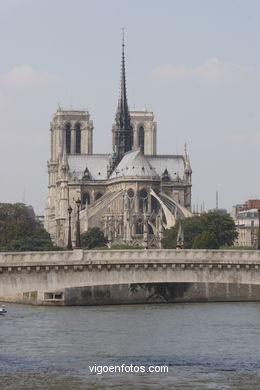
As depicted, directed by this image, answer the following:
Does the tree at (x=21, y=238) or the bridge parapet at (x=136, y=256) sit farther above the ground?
the tree at (x=21, y=238)

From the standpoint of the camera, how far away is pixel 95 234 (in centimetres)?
18450

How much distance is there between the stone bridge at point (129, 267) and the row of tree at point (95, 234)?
144 feet

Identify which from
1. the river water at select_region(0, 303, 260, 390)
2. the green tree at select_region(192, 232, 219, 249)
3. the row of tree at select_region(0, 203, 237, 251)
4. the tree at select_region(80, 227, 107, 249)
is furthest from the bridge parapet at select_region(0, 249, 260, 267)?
the tree at select_region(80, 227, 107, 249)

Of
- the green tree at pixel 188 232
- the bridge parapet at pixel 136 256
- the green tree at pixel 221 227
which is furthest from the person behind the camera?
the green tree at pixel 221 227

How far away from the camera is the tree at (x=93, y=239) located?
179 meters

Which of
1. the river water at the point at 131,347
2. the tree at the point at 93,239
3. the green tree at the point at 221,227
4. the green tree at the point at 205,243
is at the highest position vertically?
the tree at the point at 93,239

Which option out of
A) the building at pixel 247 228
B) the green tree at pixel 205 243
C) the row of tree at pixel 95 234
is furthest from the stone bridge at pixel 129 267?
the building at pixel 247 228

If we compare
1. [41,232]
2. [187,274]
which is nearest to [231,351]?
[187,274]

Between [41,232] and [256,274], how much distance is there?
81.7 metres

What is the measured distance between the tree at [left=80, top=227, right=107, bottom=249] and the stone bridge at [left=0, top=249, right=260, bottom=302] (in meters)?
105

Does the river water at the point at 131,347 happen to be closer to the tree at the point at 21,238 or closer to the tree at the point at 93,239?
the tree at the point at 21,238

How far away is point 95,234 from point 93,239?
9.59 feet

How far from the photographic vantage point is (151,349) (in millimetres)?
60219

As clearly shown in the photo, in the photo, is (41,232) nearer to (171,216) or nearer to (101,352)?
(171,216)
